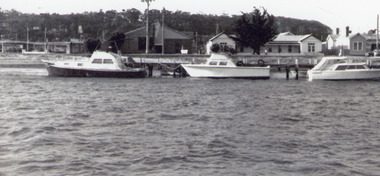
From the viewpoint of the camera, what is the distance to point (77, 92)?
3556cm

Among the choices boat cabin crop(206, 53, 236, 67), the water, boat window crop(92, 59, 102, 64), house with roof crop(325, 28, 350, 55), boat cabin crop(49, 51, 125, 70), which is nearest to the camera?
the water

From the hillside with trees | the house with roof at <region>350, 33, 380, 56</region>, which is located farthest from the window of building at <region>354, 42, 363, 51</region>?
the hillside with trees

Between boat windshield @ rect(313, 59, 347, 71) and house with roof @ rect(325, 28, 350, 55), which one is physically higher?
house with roof @ rect(325, 28, 350, 55)

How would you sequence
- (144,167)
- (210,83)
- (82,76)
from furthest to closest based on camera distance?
(82,76) → (210,83) → (144,167)

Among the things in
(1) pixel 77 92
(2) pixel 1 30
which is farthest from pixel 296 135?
(2) pixel 1 30

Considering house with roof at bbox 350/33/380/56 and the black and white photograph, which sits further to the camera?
house with roof at bbox 350/33/380/56

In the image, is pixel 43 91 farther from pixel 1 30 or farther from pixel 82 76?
pixel 1 30

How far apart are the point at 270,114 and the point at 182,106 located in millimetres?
5036

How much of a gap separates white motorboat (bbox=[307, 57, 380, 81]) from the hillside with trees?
299 ft

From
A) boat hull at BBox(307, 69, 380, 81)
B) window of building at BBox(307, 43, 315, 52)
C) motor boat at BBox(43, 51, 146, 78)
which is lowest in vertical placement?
boat hull at BBox(307, 69, 380, 81)

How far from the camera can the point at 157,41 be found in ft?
278

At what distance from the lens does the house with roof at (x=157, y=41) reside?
274 feet

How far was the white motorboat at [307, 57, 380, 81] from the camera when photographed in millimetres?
48250

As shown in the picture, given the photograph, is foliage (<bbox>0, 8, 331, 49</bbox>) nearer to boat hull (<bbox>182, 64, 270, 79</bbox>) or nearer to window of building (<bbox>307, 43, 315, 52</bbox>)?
window of building (<bbox>307, 43, 315, 52</bbox>)
